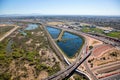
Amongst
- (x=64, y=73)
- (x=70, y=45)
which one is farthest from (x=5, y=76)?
(x=70, y=45)

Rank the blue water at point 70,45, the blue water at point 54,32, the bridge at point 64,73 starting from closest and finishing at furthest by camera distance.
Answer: the bridge at point 64,73 < the blue water at point 70,45 < the blue water at point 54,32

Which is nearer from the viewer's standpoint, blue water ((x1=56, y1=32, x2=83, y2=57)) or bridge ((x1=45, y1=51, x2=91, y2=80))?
bridge ((x1=45, y1=51, x2=91, y2=80))

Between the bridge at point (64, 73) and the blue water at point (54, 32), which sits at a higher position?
the blue water at point (54, 32)

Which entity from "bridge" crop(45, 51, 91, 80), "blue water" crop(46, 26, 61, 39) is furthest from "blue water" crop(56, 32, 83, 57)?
"blue water" crop(46, 26, 61, 39)

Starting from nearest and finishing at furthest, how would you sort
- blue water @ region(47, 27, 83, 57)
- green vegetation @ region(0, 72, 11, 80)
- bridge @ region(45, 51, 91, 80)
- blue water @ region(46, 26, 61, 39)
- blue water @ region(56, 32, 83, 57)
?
bridge @ region(45, 51, 91, 80), green vegetation @ region(0, 72, 11, 80), blue water @ region(56, 32, 83, 57), blue water @ region(47, 27, 83, 57), blue water @ region(46, 26, 61, 39)

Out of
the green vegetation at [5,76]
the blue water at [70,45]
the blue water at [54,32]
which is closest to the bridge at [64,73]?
the green vegetation at [5,76]

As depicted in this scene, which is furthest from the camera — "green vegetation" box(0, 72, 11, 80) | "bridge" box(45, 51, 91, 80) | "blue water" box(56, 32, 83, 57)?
"blue water" box(56, 32, 83, 57)

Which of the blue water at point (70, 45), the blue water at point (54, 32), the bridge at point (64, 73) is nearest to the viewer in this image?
the bridge at point (64, 73)

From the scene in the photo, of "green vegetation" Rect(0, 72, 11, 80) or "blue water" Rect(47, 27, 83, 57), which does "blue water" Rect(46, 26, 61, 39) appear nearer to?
"blue water" Rect(47, 27, 83, 57)

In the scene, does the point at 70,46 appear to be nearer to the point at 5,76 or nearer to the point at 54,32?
the point at 5,76

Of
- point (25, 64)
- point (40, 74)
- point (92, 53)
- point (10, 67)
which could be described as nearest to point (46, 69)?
point (40, 74)

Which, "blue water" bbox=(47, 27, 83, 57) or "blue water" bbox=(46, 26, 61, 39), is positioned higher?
"blue water" bbox=(46, 26, 61, 39)

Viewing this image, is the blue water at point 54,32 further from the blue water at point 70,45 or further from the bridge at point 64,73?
the bridge at point 64,73
